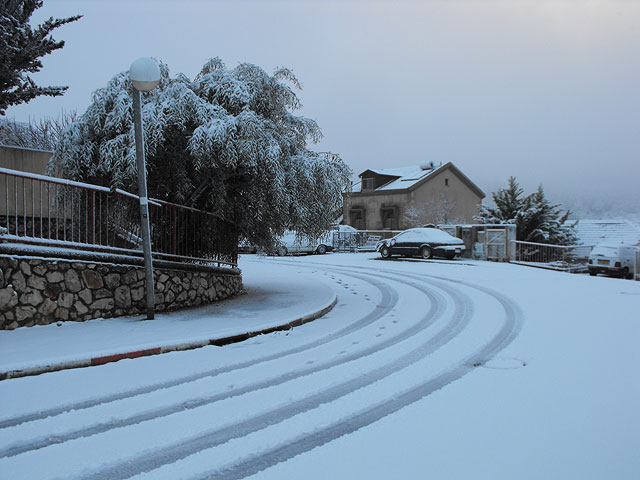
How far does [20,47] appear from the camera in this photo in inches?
432

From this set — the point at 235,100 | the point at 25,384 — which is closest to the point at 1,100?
the point at 235,100

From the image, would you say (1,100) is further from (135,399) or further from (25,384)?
(135,399)

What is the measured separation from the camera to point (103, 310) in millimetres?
7375

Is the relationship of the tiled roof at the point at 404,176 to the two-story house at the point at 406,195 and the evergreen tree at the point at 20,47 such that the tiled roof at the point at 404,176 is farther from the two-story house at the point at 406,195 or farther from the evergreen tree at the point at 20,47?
the evergreen tree at the point at 20,47

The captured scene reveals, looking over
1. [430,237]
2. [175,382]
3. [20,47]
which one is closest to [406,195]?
[430,237]

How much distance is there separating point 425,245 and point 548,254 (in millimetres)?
5854

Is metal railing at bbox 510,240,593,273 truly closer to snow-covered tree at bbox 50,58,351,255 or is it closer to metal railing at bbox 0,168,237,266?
snow-covered tree at bbox 50,58,351,255

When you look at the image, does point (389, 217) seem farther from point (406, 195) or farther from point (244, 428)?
point (244, 428)

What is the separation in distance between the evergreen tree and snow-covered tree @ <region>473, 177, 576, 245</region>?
928 inches

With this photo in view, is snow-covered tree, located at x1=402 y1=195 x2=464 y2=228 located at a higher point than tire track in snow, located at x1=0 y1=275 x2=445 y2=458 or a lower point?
higher

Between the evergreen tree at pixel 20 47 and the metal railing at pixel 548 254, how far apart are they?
63.3ft

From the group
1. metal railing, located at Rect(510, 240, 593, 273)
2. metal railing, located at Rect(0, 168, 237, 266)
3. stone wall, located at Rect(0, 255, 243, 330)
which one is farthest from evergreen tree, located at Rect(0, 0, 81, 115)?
metal railing, located at Rect(510, 240, 593, 273)

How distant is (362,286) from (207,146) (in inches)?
254

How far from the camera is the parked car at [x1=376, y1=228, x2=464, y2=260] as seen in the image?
22.3m
